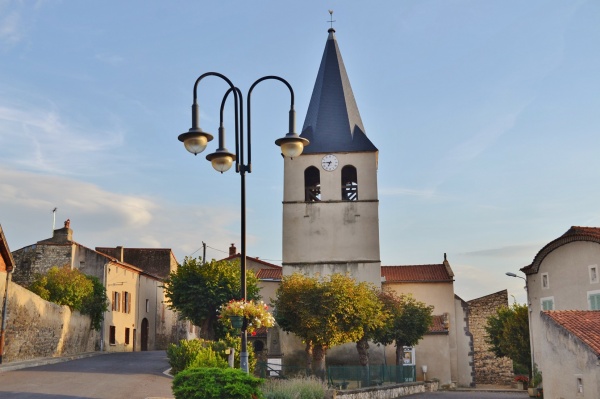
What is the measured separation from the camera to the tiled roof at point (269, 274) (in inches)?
1812

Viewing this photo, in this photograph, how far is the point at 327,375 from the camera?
28.1 m

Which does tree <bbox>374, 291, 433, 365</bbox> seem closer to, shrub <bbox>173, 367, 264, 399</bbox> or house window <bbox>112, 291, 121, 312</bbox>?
house window <bbox>112, 291, 121, 312</bbox>

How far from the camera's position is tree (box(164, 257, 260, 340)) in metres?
32.9

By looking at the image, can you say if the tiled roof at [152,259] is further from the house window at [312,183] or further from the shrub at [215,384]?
the shrub at [215,384]

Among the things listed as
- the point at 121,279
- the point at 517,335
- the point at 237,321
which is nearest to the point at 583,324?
the point at 237,321

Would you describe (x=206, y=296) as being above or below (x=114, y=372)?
above

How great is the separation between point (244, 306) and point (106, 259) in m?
31.9

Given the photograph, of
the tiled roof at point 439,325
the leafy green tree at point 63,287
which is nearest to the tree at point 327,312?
the tiled roof at point 439,325

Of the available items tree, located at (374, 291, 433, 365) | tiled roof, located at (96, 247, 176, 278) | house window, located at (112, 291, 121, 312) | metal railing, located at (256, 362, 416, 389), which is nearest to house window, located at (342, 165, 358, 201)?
tree, located at (374, 291, 433, 365)

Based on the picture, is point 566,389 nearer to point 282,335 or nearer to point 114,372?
point 114,372

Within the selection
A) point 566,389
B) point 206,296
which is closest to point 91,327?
point 206,296

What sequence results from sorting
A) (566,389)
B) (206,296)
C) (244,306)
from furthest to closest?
(206,296) → (566,389) → (244,306)

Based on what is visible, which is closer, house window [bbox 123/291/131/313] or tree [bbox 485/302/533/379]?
tree [bbox 485/302/533/379]

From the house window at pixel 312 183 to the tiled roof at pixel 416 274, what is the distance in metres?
8.88
